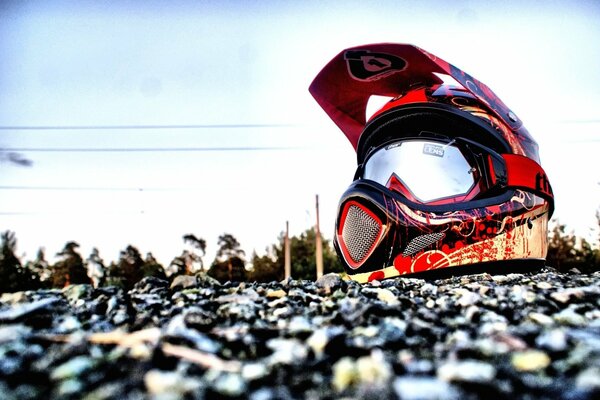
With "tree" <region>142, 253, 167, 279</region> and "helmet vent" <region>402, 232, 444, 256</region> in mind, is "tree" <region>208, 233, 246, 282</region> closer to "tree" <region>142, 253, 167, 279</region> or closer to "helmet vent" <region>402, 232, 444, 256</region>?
"tree" <region>142, 253, 167, 279</region>

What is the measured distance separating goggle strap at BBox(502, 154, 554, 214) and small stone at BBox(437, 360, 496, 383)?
3.63 metres

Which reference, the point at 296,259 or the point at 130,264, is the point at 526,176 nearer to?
the point at 296,259

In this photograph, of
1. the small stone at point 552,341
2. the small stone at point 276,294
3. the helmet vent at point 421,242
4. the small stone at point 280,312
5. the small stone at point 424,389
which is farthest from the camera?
the helmet vent at point 421,242

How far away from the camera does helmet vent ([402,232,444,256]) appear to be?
155 inches

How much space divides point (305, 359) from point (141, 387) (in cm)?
44

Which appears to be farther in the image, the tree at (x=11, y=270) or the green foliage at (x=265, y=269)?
the green foliage at (x=265, y=269)

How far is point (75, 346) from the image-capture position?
1.17 m

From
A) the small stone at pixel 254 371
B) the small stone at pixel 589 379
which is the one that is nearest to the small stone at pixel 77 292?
the small stone at pixel 254 371

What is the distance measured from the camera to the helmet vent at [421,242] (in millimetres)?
3945

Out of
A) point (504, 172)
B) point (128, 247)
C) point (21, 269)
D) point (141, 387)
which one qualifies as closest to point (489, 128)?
point (504, 172)

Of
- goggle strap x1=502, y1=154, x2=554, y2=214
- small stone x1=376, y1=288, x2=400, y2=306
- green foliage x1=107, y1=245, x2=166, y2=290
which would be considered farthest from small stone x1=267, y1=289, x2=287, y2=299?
green foliage x1=107, y1=245, x2=166, y2=290

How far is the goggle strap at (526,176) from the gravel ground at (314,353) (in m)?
2.60

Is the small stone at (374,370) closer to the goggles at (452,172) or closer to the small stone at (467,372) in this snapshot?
the small stone at (467,372)

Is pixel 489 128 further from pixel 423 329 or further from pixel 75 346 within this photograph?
pixel 75 346
